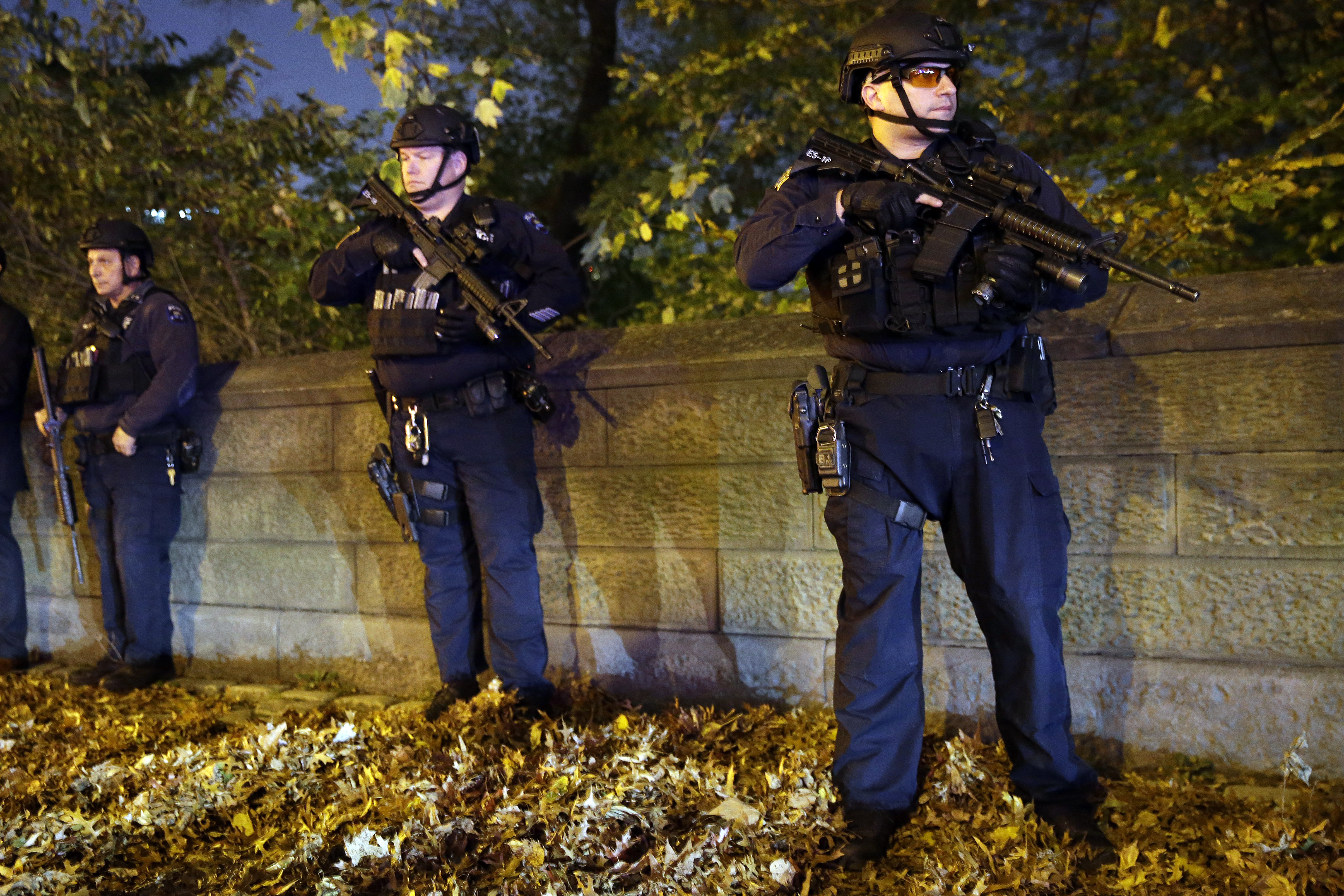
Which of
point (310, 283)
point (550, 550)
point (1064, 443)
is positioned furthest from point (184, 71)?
point (1064, 443)

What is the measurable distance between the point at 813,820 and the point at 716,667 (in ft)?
4.01

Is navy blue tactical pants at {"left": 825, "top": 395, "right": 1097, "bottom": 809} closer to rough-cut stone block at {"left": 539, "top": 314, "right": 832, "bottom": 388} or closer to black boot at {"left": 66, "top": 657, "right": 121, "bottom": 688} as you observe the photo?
rough-cut stone block at {"left": 539, "top": 314, "right": 832, "bottom": 388}

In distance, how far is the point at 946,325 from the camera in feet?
8.87

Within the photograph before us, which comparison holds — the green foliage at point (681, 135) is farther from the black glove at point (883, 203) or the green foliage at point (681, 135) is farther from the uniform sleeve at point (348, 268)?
the black glove at point (883, 203)

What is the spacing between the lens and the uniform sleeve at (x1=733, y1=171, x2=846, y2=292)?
9.02ft

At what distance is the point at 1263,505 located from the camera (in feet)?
10.4

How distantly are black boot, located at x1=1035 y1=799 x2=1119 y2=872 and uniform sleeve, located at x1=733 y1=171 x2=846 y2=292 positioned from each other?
1.62 meters

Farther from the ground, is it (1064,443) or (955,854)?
(1064,443)

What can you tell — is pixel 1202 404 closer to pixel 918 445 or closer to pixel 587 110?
pixel 918 445

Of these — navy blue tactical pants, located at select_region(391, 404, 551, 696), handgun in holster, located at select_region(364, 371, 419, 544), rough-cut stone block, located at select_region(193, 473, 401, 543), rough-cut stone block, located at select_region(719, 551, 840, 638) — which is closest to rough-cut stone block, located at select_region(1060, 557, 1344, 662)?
rough-cut stone block, located at select_region(719, 551, 840, 638)

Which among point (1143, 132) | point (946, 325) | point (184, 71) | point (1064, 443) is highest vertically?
point (184, 71)

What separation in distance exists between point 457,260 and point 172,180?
4.20 metres

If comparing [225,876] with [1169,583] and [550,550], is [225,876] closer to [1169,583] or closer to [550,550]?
[550,550]

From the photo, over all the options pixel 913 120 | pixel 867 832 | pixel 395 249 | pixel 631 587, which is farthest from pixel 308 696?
pixel 913 120
